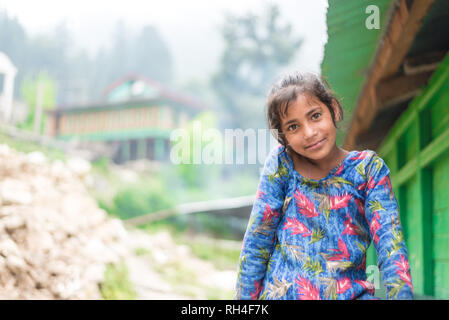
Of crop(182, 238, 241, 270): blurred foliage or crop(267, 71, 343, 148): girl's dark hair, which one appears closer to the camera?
crop(267, 71, 343, 148): girl's dark hair

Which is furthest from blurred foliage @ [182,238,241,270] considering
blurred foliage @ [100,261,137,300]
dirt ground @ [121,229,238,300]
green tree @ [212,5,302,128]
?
blurred foliage @ [100,261,137,300]

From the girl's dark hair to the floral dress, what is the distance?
10cm

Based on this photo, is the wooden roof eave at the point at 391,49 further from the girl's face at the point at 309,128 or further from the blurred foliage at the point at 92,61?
the blurred foliage at the point at 92,61

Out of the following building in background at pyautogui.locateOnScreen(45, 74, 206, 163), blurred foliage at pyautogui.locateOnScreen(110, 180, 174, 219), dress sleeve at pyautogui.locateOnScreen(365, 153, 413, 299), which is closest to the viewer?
dress sleeve at pyautogui.locateOnScreen(365, 153, 413, 299)

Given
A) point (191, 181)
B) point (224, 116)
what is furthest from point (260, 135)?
point (191, 181)

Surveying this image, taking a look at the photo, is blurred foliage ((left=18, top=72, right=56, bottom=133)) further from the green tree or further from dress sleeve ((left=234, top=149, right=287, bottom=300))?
dress sleeve ((left=234, top=149, right=287, bottom=300))

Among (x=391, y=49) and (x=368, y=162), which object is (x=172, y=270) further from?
(x=368, y=162)

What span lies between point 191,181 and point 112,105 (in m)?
2.04

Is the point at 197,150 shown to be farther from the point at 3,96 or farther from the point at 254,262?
the point at 254,262

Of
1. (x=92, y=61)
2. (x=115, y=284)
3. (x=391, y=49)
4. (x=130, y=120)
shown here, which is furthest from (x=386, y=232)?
(x=92, y=61)

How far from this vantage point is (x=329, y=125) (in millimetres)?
957

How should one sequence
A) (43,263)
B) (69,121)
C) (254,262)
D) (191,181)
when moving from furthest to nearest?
(191,181)
(69,121)
(43,263)
(254,262)

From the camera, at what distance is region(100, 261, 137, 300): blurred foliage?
2.99 metres

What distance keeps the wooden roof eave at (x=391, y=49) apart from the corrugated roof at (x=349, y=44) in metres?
0.03
